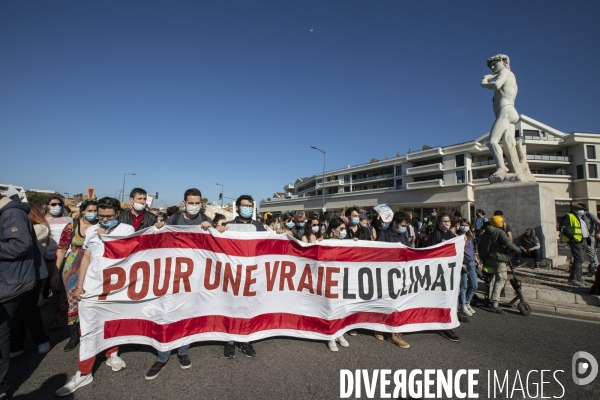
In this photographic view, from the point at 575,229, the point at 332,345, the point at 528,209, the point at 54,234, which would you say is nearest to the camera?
the point at 332,345

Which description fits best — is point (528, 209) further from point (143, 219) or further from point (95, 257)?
point (95, 257)

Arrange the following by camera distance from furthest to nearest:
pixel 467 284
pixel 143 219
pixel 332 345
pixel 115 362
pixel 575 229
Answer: pixel 575 229
pixel 467 284
pixel 143 219
pixel 332 345
pixel 115 362

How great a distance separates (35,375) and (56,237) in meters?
2.17

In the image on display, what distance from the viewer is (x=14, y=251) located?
2678mm

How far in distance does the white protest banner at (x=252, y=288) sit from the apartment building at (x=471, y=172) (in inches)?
1589

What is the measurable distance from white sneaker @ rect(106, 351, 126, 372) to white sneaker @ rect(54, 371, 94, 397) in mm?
207

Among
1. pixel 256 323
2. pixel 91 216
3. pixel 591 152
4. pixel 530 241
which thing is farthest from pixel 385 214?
pixel 591 152

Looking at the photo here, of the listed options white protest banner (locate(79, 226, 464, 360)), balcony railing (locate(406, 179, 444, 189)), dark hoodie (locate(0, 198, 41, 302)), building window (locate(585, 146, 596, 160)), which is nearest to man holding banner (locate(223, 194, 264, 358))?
white protest banner (locate(79, 226, 464, 360))

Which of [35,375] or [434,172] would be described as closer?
[35,375]

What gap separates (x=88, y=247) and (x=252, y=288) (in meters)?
1.91

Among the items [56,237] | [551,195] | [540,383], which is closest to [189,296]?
[56,237]

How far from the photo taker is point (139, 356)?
3.52 meters

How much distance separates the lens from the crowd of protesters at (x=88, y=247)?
9.07 ft

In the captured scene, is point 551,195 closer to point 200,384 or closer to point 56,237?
point 200,384
